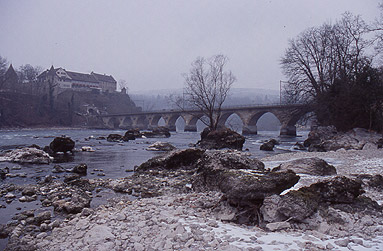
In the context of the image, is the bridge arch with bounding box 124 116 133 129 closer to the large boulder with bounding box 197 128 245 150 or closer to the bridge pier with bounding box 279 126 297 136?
the bridge pier with bounding box 279 126 297 136

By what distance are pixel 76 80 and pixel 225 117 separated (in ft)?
231

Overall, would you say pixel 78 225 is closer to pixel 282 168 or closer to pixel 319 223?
pixel 319 223

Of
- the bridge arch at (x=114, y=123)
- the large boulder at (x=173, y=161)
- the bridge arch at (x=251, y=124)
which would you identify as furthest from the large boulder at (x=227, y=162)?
the bridge arch at (x=114, y=123)

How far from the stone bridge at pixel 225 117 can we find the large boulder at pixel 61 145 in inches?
404

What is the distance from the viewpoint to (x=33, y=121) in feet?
223

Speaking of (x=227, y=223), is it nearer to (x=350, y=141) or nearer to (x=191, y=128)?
(x=350, y=141)

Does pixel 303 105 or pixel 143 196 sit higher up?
pixel 303 105

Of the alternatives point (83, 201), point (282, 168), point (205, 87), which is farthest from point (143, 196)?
point (205, 87)

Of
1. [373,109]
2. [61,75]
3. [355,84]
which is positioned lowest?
[373,109]

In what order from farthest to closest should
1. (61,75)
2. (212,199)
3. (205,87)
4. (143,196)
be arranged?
(61,75), (205,87), (143,196), (212,199)

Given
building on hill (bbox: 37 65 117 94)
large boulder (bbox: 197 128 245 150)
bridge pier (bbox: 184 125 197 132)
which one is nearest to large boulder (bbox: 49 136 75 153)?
large boulder (bbox: 197 128 245 150)

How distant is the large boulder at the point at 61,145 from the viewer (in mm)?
16578

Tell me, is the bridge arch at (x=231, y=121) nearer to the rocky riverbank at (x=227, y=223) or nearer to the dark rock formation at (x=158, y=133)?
the dark rock formation at (x=158, y=133)

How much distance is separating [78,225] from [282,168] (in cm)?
601
